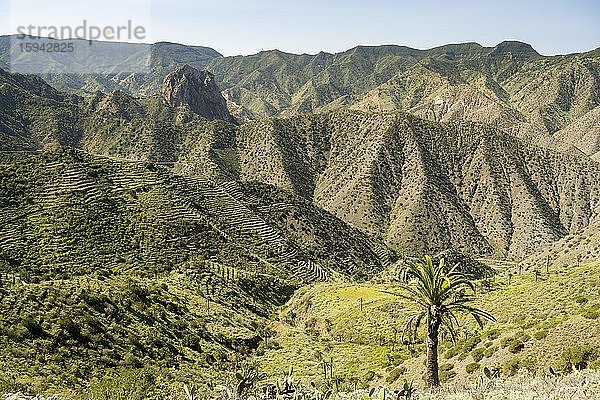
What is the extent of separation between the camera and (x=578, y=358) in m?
25.6

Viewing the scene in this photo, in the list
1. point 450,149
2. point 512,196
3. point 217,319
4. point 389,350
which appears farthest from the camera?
point 450,149

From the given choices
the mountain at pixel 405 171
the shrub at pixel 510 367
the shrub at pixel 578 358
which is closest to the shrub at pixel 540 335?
the shrub at pixel 510 367

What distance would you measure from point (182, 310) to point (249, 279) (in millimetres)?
15951

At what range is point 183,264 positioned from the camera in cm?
6419

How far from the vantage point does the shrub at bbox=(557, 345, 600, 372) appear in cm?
2527

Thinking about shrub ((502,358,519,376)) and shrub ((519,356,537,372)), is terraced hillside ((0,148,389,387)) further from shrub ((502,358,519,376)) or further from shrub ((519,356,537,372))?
shrub ((519,356,537,372))

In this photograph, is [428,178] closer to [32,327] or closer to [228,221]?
[228,221]

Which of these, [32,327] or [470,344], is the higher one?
[32,327]

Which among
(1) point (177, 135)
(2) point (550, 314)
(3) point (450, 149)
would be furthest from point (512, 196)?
(2) point (550, 314)

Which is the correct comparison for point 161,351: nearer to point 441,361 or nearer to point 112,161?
point 441,361

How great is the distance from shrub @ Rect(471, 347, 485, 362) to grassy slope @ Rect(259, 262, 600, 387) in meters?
0.45

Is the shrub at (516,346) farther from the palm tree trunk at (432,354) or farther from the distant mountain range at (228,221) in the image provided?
the distant mountain range at (228,221)

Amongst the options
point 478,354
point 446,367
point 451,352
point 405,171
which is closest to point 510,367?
point 478,354

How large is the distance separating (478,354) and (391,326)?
20.5m
